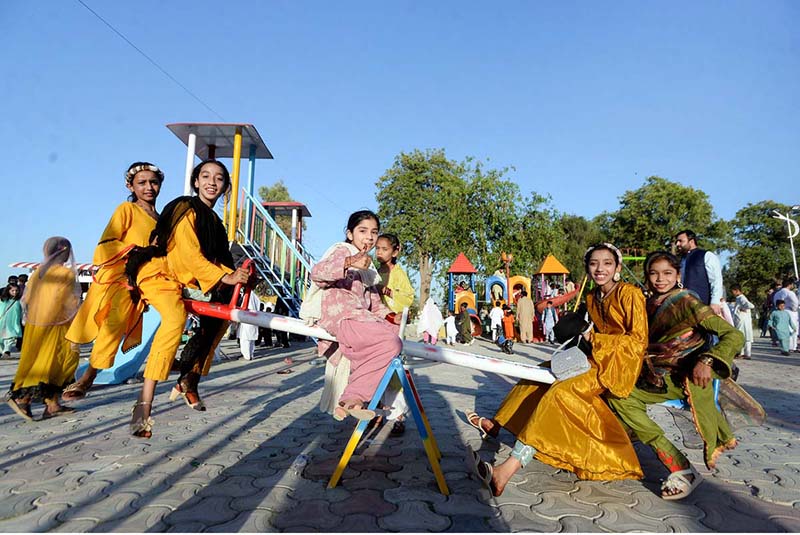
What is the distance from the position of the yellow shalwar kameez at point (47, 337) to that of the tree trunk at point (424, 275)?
1036 inches

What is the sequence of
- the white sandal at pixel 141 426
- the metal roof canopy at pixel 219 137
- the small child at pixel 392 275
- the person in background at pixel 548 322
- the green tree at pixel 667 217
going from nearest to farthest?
the white sandal at pixel 141 426 → the small child at pixel 392 275 → the metal roof canopy at pixel 219 137 → the person in background at pixel 548 322 → the green tree at pixel 667 217

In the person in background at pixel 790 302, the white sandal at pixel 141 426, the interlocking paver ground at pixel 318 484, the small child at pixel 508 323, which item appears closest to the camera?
the interlocking paver ground at pixel 318 484

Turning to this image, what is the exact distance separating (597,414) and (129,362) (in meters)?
→ 6.30

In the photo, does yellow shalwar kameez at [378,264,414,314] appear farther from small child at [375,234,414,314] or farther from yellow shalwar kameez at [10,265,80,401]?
yellow shalwar kameez at [10,265,80,401]

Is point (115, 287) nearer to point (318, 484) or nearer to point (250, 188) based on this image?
point (318, 484)

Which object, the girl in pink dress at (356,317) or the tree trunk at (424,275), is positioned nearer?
the girl in pink dress at (356,317)

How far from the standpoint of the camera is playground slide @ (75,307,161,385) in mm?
6457

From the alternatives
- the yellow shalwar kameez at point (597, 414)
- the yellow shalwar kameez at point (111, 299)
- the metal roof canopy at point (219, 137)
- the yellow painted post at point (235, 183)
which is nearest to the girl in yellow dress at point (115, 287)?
the yellow shalwar kameez at point (111, 299)

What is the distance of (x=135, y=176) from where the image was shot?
12.1ft

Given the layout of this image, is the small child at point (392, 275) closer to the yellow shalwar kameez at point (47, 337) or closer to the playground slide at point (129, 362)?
the yellow shalwar kameez at point (47, 337)

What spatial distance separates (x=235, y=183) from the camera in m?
10.4

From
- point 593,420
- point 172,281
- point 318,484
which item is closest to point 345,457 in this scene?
point 318,484

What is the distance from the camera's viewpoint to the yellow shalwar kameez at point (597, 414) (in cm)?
250

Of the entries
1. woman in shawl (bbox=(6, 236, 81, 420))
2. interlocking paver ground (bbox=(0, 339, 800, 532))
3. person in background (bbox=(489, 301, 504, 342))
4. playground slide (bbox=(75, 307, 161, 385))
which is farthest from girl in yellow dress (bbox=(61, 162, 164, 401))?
person in background (bbox=(489, 301, 504, 342))
